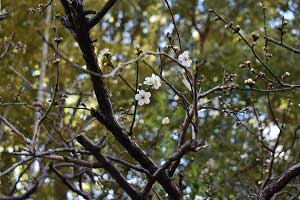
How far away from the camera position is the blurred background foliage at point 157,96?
3178 mm

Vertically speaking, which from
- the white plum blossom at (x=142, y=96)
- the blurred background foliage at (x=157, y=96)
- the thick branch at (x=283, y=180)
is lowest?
the thick branch at (x=283, y=180)

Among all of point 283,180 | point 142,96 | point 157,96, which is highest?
point 157,96

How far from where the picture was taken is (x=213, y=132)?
145 inches

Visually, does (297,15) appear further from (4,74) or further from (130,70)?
(4,74)

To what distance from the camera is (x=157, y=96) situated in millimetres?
3805

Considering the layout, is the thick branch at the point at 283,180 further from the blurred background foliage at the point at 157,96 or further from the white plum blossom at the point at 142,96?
the blurred background foliage at the point at 157,96

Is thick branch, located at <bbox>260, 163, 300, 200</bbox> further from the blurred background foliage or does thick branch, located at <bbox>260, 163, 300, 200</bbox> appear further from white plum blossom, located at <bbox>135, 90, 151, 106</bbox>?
the blurred background foliage

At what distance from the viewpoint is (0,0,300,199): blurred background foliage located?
3178 mm

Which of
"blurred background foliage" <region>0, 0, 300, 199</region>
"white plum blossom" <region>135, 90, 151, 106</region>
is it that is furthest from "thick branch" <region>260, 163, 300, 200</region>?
"blurred background foliage" <region>0, 0, 300, 199</region>

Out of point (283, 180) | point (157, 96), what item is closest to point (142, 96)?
point (283, 180)

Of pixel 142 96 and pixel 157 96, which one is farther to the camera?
pixel 157 96

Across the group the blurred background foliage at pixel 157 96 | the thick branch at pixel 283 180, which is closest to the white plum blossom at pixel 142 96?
the thick branch at pixel 283 180

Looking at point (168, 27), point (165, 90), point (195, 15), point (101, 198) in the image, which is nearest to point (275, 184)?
point (101, 198)

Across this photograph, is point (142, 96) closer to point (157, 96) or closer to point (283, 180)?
point (283, 180)
